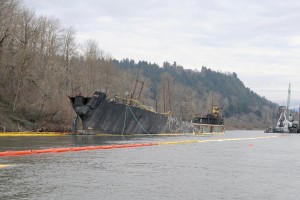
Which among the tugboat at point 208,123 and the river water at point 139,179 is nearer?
the river water at point 139,179

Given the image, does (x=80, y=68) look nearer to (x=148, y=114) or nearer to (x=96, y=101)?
(x=148, y=114)

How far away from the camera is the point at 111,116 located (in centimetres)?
4872

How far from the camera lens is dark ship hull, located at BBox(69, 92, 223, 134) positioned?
46.7m

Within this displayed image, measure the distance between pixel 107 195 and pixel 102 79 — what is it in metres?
71.1

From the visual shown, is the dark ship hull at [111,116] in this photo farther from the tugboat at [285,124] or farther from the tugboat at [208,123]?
the tugboat at [285,124]

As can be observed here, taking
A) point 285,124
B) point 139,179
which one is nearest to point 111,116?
point 139,179

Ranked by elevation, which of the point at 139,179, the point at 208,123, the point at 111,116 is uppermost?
the point at 111,116

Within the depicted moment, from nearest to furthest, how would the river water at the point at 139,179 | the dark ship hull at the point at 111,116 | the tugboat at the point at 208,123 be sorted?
1. the river water at the point at 139,179
2. the dark ship hull at the point at 111,116
3. the tugboat at the point at 208,123

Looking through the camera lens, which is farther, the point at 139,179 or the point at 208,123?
the point at 208,123

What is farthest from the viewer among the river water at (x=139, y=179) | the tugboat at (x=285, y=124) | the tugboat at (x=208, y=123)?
the tugboat at (x=285, y=124)

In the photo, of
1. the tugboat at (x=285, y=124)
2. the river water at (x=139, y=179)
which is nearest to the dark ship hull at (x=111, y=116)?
the river water at (x=139, y=179)

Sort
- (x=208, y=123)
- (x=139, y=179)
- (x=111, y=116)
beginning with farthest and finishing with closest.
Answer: (x=208, y=123)
(x=111, y=116)
(x=139, y=179)

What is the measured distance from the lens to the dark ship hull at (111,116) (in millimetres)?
46719

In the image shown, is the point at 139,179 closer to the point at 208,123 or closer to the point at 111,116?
→ the point at 111,116
